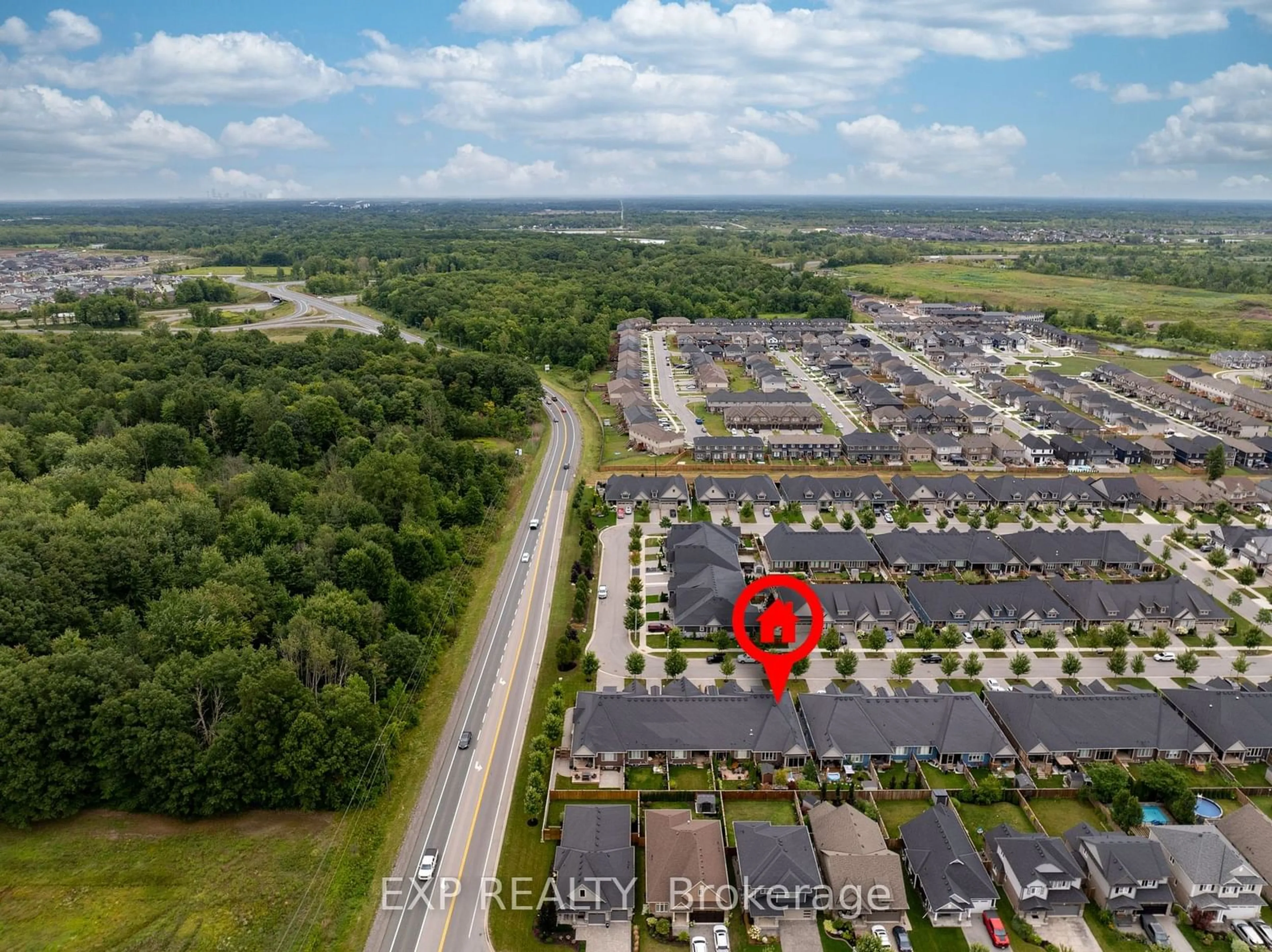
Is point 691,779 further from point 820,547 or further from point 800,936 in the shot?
point 820,547

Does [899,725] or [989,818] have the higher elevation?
[899,725]

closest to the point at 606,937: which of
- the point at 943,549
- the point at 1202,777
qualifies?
the point at 1202,777

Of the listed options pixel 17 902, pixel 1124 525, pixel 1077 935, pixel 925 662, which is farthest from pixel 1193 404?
pixel 17 902

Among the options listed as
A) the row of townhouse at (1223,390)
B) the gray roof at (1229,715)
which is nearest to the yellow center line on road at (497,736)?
the gray roof at (1229,715)

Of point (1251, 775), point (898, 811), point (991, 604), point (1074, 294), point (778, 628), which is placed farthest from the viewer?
point (1074, 294)

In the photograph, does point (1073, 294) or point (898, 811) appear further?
point (1073, 294)

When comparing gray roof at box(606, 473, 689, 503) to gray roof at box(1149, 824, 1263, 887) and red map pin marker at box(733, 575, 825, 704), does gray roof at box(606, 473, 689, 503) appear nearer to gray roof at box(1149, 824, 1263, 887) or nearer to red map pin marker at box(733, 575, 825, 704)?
red map pin marker at box(733, 575, 825, 704)

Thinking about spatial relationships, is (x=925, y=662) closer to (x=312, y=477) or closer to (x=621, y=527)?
(x=621, y=527)

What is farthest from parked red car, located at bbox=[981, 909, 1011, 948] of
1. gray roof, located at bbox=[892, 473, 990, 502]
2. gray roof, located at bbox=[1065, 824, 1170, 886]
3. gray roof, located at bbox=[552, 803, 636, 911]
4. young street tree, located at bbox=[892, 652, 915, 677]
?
gray roof, located at bbox=[892, 473, 990, 502]
